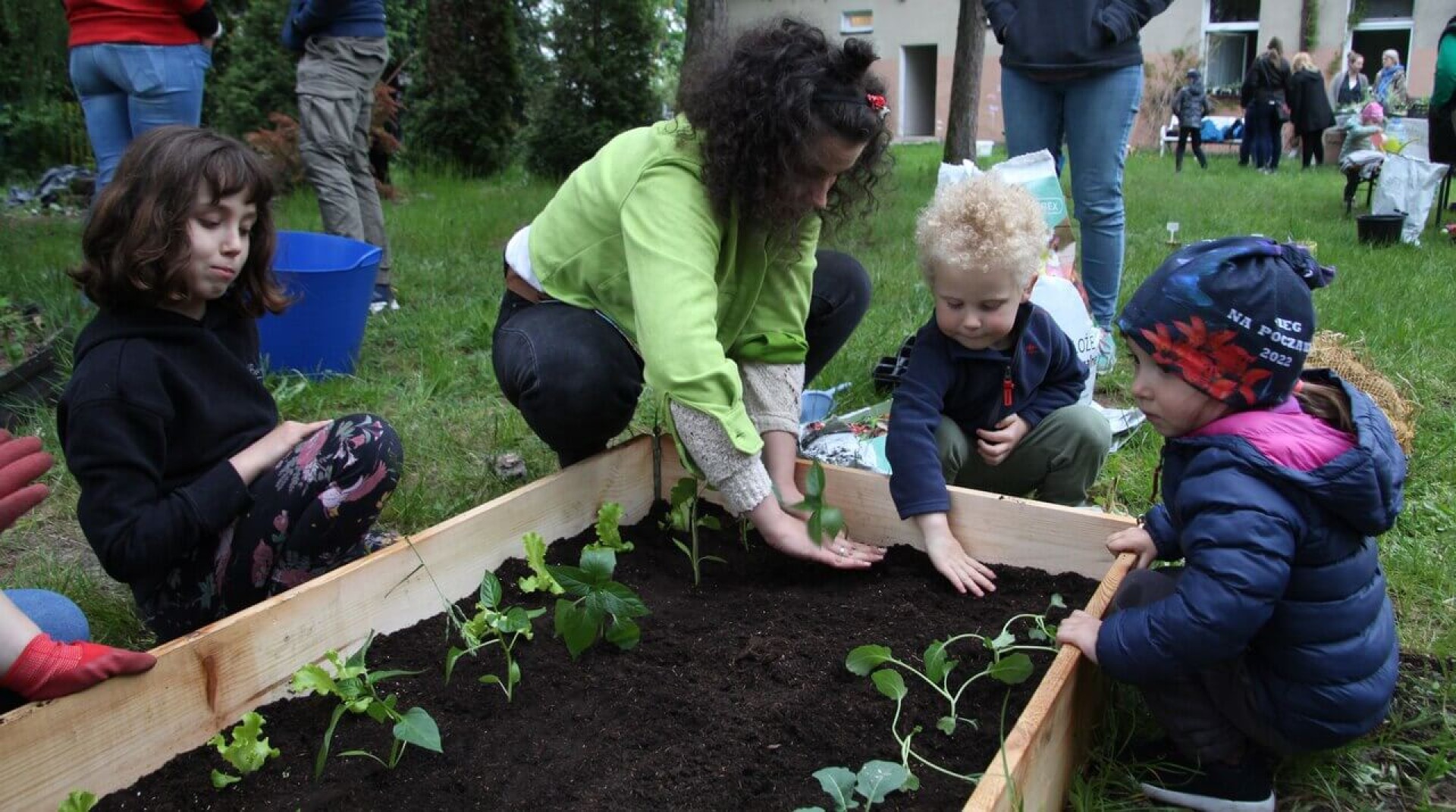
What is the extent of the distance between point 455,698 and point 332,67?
3.32m

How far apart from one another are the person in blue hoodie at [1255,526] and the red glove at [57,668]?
137 centimetres

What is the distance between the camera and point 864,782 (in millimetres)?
1369

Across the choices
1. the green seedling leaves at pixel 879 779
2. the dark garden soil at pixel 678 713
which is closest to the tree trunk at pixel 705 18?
the dark garden soil at pixel 678 713

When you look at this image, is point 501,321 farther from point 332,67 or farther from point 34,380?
point 332,67

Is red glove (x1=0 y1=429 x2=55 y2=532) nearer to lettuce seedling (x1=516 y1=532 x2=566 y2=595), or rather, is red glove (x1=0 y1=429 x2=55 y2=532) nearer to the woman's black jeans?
lettuce seedling (x1=516 y1=532 x2=566 y2=595)

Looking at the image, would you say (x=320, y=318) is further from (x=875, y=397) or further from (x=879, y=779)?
(x=879, y=779)

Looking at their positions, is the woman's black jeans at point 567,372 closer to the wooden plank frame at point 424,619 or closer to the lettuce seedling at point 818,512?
the wooden plank frame at point 424,619

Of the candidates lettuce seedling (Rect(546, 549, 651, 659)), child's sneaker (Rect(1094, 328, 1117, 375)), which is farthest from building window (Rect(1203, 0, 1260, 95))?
lettuce seedling (Rect(546, 549, 651, 659))

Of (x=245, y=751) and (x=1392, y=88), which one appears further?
(x=1392, y=88)

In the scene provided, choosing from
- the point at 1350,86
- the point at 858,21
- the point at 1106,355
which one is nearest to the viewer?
the point at 1106,355

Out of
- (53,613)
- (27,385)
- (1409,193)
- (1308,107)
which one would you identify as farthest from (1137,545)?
(1308,107)

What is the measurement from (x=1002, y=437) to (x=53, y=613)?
1822 millimetres

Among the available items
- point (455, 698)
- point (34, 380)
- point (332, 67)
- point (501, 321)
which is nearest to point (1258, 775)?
point (455, 698)

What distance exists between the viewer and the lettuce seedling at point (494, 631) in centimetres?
173
